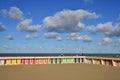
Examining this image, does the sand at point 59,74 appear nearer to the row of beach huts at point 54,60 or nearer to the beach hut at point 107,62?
the beach hut at point 107,62

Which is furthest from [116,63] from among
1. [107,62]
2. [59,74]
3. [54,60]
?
[59,74]

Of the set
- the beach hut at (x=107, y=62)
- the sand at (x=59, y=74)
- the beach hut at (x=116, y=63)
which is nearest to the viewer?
the sand at (x=59, y=74)

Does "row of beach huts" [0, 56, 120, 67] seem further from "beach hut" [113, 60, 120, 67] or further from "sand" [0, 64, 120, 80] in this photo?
"sand" [0, 64, 120, 80]

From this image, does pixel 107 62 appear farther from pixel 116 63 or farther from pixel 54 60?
pixel 54 60

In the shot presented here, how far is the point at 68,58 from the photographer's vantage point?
39.1 meters

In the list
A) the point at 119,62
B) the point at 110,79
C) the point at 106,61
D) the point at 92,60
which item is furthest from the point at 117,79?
the point at 92,60

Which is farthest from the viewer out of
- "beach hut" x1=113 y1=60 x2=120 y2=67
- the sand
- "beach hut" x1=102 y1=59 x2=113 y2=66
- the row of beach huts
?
the row of beach huts

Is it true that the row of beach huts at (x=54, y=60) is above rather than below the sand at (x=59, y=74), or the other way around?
above

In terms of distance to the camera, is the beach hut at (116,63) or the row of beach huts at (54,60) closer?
the beach hut at (116,63)

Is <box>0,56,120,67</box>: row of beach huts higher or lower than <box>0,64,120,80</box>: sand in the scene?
higher

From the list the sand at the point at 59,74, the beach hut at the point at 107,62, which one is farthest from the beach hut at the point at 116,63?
the sand at the point at 59,74

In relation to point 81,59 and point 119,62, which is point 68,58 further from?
point 119,62

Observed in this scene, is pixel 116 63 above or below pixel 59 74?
above

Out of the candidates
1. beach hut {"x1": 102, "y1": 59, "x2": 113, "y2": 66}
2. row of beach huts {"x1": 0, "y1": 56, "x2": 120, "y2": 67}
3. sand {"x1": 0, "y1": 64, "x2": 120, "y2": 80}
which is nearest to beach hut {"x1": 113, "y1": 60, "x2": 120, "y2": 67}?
row of beach huts {"x1": 0, "y1": 56, "x2": 120, "y2": 67}
